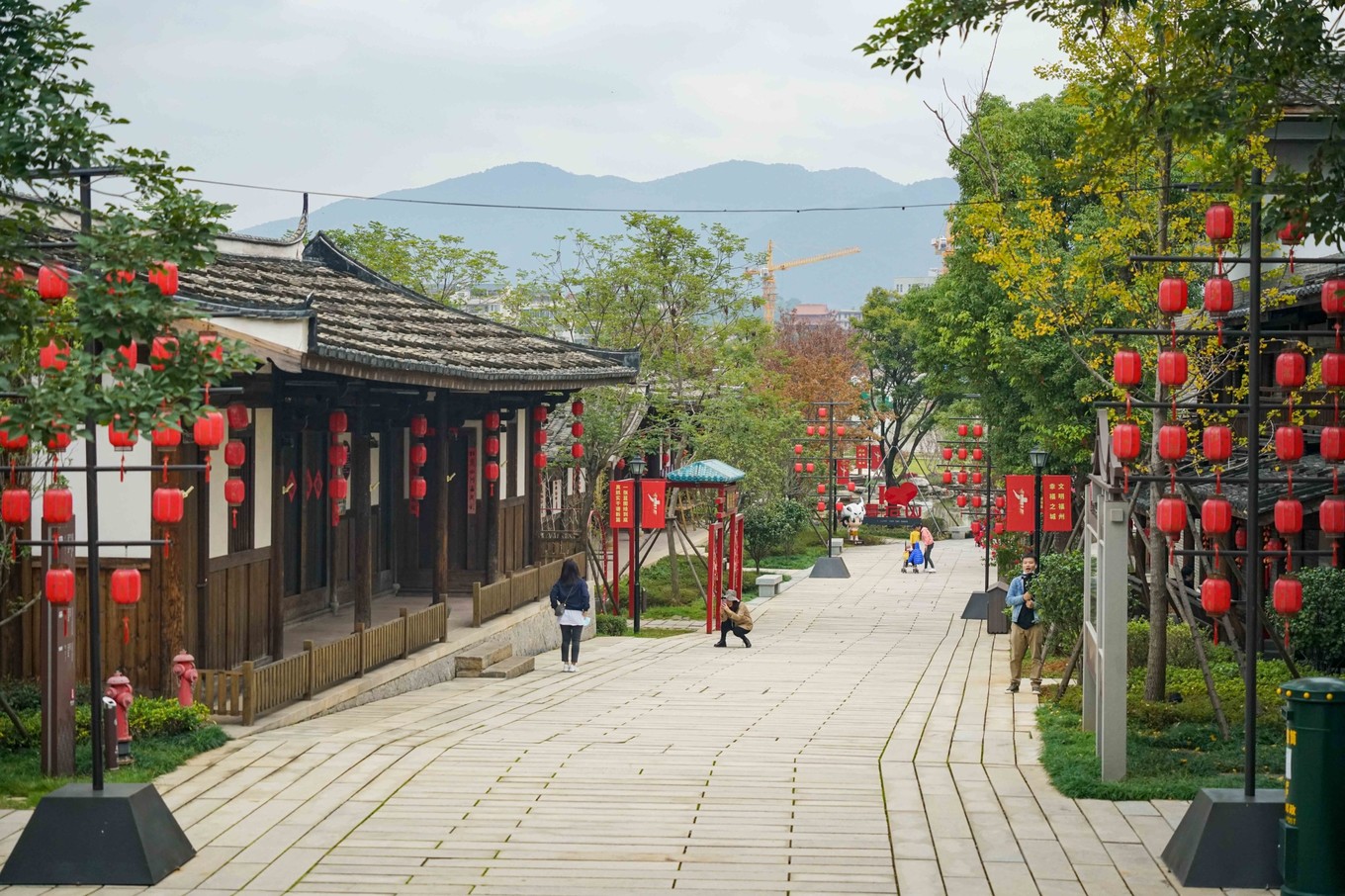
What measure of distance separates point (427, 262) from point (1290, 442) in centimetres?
3188

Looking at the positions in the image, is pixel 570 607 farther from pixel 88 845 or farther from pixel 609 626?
pixel 88 845

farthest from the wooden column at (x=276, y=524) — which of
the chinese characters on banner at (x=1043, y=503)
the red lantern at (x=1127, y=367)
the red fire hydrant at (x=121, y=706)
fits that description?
the chinese characters on banner at (x=1043, y=503)

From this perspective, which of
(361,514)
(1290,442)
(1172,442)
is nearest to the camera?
(1290,442)

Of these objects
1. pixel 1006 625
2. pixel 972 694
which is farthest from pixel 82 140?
pixel 1006 625

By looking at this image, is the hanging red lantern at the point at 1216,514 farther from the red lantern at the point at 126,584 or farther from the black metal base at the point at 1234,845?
the red lantern at the point at 126,584

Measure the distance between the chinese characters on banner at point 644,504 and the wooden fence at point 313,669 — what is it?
9316mm

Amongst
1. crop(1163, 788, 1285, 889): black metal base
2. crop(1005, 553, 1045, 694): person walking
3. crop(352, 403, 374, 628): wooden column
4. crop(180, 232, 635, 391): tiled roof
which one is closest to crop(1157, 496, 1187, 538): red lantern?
crop(1163, 788, 1285, 889): black metal base

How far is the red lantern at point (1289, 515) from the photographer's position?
1114cm

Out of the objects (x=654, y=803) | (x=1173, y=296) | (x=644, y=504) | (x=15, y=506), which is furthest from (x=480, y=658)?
(x=1173, y=296)

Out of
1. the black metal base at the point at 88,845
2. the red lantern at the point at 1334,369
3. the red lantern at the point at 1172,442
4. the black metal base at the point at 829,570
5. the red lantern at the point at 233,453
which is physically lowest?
the black metal base at the point at 829,570

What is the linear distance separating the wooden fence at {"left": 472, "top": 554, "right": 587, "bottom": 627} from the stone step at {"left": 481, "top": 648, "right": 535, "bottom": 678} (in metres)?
1.14

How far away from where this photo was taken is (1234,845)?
9211mm

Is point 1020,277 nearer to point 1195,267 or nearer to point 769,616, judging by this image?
point 1195,267

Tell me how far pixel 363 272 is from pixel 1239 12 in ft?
57.4
